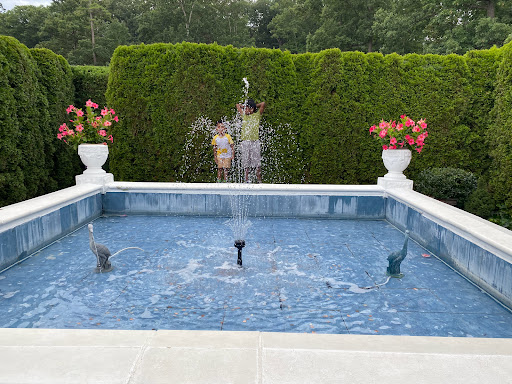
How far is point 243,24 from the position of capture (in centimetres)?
3034

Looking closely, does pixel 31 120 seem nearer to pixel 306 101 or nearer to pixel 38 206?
pixel 38 206

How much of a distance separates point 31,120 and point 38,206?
295cm

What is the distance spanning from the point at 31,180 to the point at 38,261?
3464mm

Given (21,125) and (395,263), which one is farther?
(21,125)

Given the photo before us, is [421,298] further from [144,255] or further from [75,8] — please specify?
[75,8]

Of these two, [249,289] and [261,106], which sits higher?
[261,106]

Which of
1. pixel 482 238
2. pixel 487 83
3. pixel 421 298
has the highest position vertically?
pixel 487 83

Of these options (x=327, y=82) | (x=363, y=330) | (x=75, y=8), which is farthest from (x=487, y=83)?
(x=75, y=8)

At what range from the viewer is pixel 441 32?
20.2 metres

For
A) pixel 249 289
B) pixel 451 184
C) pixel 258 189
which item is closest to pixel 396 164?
pixel 451 184

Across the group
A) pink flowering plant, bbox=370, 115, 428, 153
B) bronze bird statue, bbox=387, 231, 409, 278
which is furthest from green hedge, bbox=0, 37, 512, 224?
bronze bird statue, bbox=387, 231, 409, 278

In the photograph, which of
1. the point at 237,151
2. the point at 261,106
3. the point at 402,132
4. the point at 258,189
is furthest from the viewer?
the point at 237,151

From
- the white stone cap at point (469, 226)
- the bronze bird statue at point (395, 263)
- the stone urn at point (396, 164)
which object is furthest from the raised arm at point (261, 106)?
the bronze bird statue at point (395, 263)

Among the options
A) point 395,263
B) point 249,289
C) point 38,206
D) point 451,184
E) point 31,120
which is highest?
point 31,120
